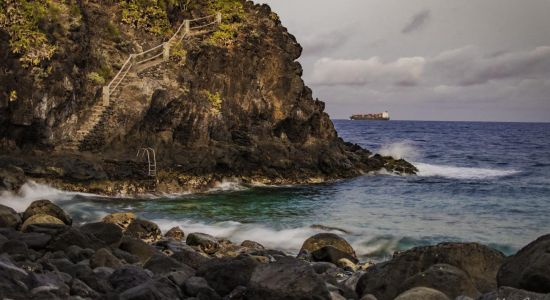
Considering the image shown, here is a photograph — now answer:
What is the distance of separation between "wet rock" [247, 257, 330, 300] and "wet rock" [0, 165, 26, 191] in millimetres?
16348

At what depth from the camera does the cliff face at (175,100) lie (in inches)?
904

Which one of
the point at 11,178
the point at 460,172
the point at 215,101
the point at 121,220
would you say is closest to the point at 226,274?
the point at 121,220

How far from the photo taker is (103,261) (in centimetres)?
806

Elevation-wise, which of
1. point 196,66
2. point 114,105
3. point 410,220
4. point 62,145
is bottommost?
point 410,220

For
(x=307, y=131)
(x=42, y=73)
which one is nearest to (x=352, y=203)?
(x=307, y=131)

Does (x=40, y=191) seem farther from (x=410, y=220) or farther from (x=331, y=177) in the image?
(x=331, y=177)

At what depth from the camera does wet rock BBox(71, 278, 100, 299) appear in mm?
6047

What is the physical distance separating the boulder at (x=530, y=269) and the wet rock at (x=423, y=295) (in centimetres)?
93

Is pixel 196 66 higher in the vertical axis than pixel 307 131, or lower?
higher

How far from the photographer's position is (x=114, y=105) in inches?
992

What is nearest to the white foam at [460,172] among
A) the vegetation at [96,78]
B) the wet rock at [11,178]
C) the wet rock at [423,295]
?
the vegetation at [96,78]

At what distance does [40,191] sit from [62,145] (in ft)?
10.2

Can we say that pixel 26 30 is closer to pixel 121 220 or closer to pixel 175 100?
pixel 175 100

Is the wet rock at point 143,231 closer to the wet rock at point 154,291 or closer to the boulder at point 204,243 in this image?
the boulder at point 204,243
